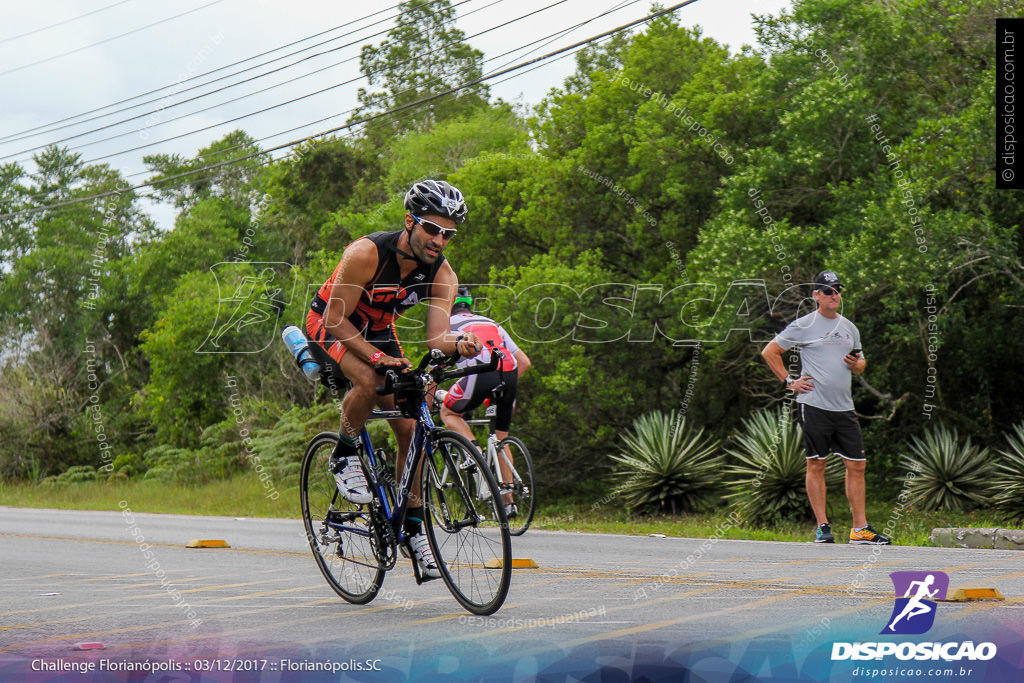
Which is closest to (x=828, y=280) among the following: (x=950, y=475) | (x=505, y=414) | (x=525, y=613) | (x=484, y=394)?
(x=505, y=414)

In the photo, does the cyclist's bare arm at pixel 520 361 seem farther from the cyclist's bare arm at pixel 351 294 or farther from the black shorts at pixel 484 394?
the cyclist's bare arm at pixel 351 294

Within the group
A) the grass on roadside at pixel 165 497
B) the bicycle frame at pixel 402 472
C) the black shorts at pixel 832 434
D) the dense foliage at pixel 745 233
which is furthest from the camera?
the grass on roadside at pixel 165 497

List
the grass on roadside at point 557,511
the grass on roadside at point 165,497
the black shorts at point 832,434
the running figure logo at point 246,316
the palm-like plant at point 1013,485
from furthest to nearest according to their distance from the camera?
the running figure logo at point 246,316
the grass on roadside at point 165,497
the palm-like plant at point 1013,485
the grass on roadside at point 557,511
the black shorts at point 832,434

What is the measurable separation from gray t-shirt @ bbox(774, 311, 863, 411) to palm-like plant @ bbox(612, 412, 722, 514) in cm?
384

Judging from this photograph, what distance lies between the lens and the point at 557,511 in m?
15.7

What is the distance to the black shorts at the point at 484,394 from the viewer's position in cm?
1003

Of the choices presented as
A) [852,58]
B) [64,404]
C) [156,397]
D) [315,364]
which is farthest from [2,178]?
[315,364]

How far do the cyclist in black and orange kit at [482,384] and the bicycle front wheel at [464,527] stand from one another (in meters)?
4.18

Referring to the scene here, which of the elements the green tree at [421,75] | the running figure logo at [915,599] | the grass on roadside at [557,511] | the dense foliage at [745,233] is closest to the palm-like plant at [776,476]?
the grass on roadside at [557,511]

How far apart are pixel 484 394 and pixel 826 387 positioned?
10.3 feet

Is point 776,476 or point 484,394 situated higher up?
point 484,394

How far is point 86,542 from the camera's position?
11.0m

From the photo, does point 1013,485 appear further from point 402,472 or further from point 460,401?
point 402,472

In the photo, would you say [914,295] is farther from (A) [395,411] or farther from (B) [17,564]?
(B) [17,564]
